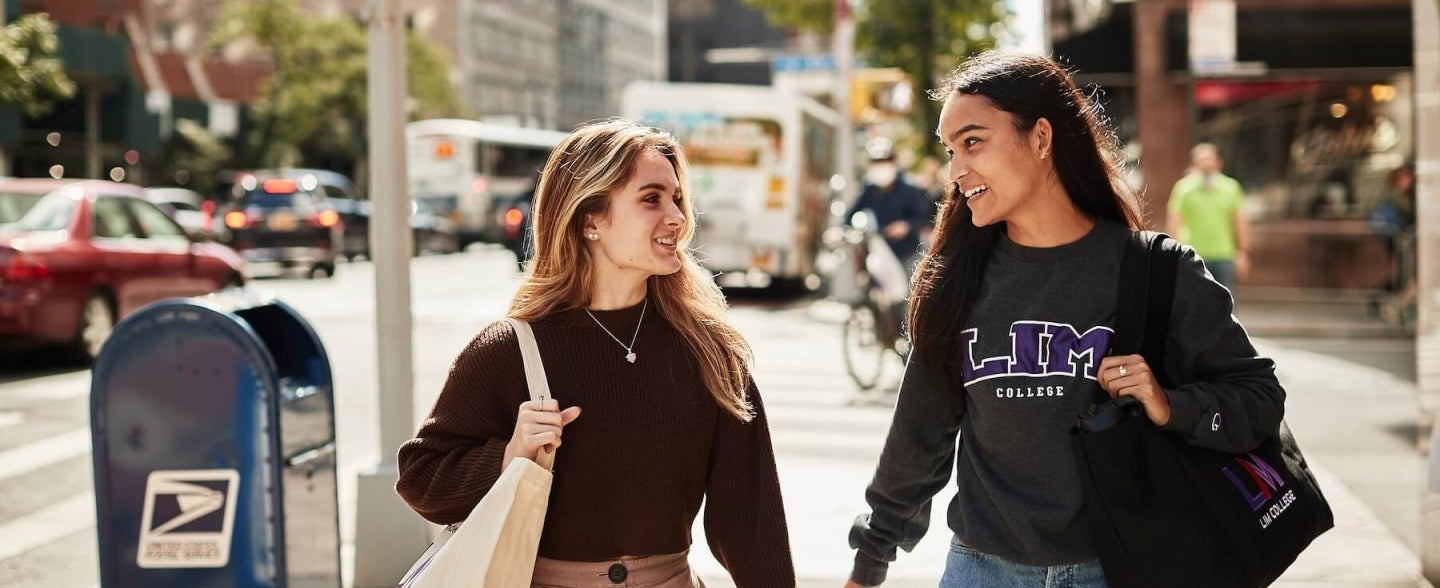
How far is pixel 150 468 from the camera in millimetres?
4223

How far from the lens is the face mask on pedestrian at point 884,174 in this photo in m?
12.1

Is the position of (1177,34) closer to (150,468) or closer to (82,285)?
(82,285)

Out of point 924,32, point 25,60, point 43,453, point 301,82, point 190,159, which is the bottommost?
point 43,453

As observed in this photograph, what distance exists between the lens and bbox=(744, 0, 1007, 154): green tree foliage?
98.6 feet

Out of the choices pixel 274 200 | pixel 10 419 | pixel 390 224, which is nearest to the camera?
pixel 390 224

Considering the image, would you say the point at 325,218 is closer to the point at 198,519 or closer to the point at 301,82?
the point at 198,519

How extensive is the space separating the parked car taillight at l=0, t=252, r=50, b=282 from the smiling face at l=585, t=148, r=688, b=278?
1055 centimetres

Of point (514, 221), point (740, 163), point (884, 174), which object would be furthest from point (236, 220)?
point (884, 174)

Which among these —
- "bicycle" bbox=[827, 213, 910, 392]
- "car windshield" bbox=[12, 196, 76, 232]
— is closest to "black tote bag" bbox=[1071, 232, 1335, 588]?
"bicycle" bbox=[827, 213, 910, 392]

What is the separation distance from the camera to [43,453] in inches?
353

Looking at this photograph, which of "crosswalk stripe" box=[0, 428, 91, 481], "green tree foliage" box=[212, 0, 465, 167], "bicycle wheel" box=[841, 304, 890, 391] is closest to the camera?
"crosswalk stripe" box=[0, 428, 91, 481]

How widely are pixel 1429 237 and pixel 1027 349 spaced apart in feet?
11.1

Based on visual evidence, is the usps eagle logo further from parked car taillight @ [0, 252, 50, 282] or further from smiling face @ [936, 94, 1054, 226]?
parked car taillight @ [0, 252, 50, 282]

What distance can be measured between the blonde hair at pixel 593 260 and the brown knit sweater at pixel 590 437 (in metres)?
0.03
